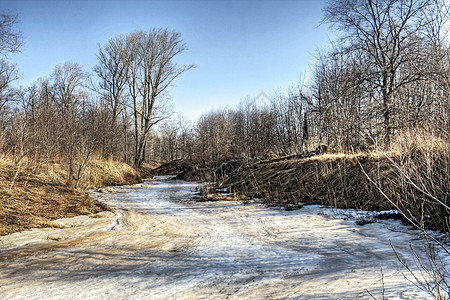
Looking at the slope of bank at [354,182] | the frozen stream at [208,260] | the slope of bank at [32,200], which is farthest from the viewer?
the slope of bank at [32,200]

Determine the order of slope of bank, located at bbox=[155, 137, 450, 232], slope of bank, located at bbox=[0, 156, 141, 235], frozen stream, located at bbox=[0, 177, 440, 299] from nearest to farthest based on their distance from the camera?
frozen stream, located at bbox=[0, 177, 440, 299] → slope of bank, located at bbox=[155, 137, 450, 232] → slope of bank, located at bbox=[0, 156, 141, 235]

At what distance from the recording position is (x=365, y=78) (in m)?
12.4

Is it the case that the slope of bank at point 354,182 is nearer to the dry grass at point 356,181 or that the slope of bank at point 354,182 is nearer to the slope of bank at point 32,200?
the dry grass at point 356,181

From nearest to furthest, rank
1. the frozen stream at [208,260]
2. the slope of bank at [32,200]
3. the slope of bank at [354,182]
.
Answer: the frozen stream at [208,260]
the slope of bank at [354,182]
the slope of bank at [32,200]

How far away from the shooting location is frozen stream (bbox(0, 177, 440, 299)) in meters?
2.39

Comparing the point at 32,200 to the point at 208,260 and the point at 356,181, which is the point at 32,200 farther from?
the point at 356,181

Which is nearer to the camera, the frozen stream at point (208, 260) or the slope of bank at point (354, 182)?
the frozen stream at point (208, 260)

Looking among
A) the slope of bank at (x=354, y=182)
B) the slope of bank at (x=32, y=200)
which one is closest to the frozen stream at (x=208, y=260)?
the slope of bank at (x=32, y=200)

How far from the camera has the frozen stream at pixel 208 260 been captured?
2387mm

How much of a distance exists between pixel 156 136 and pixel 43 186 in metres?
55.5

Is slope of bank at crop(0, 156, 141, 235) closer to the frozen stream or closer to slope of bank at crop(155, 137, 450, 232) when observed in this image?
the frozen stream

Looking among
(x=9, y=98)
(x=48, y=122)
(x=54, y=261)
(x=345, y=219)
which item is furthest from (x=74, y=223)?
(x=9, y=98)

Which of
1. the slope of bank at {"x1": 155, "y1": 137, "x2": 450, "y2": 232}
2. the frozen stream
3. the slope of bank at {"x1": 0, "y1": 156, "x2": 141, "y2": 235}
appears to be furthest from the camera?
the slope of bank at {"x1": 0, "y1": 156, "x2": 141, "y2": 235}

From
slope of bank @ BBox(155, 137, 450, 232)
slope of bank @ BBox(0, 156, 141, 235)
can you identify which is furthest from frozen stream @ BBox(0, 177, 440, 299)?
slope of bank @ BBox(155, 137, 450, 232)
